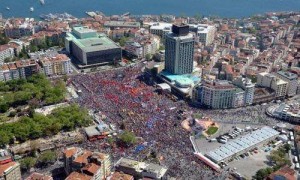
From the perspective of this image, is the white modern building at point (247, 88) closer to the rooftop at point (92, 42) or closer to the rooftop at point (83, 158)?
the rooftop at point (92, 42)

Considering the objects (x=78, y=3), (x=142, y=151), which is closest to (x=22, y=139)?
(x=142, y=151)

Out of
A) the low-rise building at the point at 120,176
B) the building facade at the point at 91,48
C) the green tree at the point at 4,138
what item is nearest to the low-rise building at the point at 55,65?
the building facade at the point at 91,48

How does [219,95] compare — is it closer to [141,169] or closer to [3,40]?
[141,169]

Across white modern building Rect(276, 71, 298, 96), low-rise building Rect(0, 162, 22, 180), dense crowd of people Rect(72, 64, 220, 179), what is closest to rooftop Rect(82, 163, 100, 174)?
dense crowd of people Rect(72, 64, 220, 179)

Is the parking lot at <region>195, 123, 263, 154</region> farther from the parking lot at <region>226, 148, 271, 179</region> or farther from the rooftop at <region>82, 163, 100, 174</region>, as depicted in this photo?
the rooftop at <region>82, 163, 100, 174</region>

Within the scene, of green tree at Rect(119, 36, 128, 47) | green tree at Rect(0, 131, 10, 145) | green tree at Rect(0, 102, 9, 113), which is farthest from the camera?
green tree at Rect(119, 36, 128, 47)

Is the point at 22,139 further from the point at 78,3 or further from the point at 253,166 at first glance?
the point at 78,3
